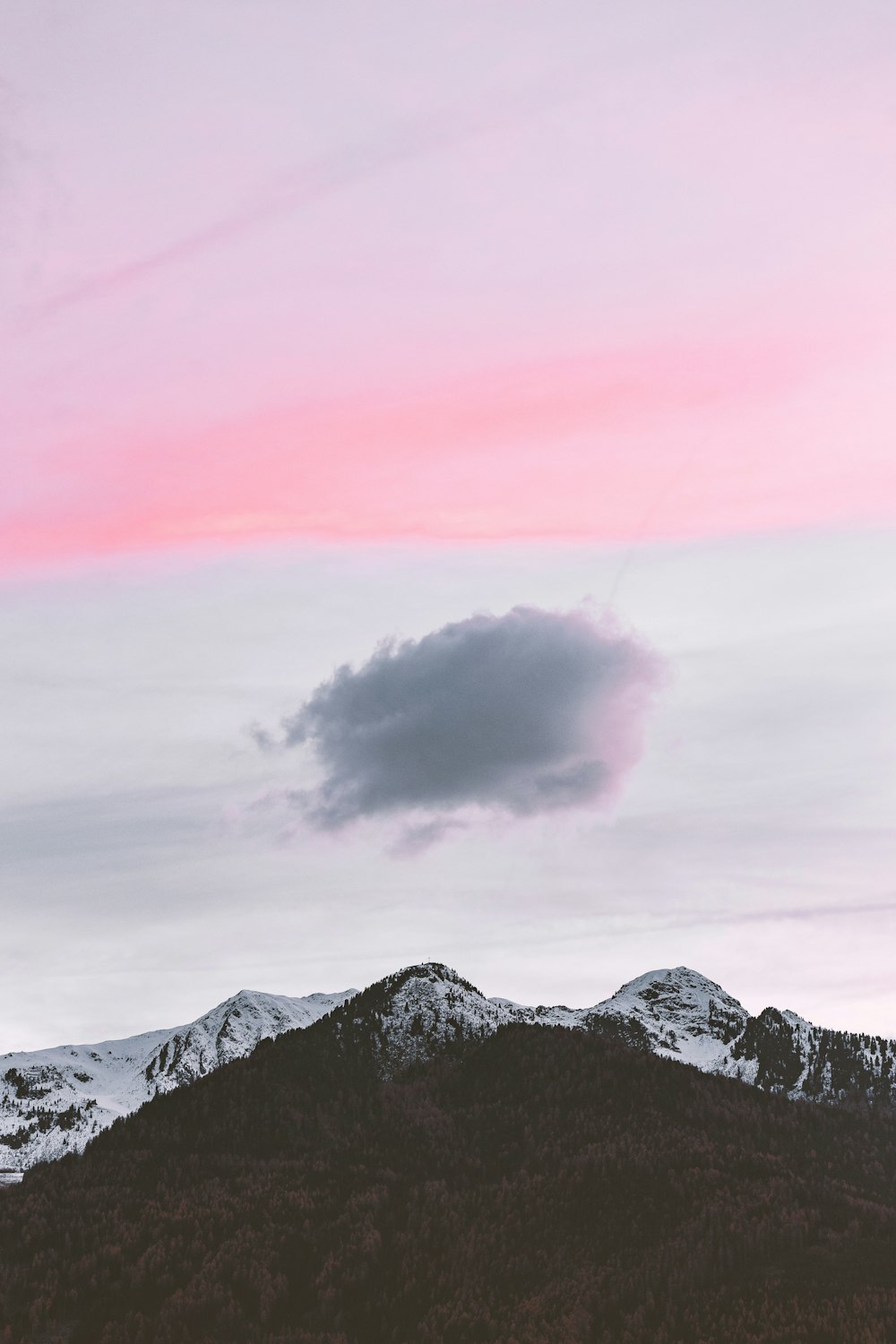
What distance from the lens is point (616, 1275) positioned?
72562mm

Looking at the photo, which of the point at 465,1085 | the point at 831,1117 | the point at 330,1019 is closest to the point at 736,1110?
the point at 831,1117

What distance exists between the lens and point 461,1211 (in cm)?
8388

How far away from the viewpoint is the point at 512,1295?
230 ft

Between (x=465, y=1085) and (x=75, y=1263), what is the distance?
50063 millimetres

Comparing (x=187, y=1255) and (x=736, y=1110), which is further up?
(x=736, y=1110)

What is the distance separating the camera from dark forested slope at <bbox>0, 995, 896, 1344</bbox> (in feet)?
217

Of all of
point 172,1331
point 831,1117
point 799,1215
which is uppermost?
point 831,1117

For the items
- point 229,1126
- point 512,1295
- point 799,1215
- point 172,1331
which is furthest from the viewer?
point 229,1126

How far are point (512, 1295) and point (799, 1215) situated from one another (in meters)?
23.1

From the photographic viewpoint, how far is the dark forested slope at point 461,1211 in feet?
217

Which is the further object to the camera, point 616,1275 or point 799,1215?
point 799,1215

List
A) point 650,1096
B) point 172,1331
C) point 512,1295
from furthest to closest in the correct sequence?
point 650,1096 < point 512,1295 < point 172,1331

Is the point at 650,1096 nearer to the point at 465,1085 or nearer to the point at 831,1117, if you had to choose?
the point at 465,1085

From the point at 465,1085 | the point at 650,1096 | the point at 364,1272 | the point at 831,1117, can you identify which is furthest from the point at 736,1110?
the point at 364,1272
